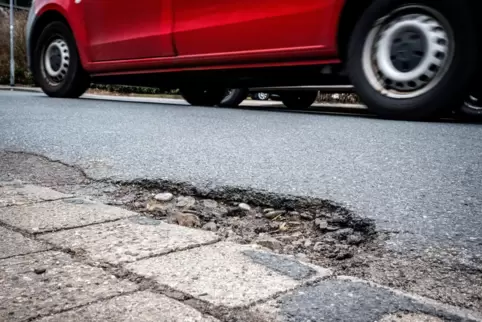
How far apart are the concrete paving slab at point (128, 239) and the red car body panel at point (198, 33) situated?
2426mm

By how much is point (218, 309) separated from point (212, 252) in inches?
11.6

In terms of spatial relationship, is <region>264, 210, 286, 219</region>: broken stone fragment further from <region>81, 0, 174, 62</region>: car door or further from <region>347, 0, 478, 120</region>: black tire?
<region>81, 0, 174, 62</region>: car door

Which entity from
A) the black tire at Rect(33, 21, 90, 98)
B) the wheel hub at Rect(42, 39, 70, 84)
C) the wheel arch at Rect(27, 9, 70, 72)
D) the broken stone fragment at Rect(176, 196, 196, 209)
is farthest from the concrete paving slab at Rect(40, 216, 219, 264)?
the wheel arch at Rect(27, 9, 70, 72)

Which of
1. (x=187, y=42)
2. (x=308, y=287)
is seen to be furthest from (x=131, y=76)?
(x=308, y=287)

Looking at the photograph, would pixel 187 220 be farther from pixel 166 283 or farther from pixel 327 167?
pixel 327 167

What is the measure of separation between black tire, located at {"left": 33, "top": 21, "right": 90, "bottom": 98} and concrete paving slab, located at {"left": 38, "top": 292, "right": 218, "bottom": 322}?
4872mm

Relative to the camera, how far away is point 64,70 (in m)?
5.59

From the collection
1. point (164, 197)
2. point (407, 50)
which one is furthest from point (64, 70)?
point (164, 197)

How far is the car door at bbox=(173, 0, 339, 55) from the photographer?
350 centimetres

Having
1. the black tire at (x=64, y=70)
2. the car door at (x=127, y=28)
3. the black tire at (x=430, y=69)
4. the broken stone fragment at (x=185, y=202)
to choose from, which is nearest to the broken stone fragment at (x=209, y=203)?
the broken stone fragment at (x=185, y=202)

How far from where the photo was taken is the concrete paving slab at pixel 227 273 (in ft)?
3.28

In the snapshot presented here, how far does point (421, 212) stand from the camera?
59.1 inches

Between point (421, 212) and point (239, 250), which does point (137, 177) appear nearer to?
point (239, 250)

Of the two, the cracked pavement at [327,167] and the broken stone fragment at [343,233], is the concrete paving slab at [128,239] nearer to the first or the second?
the cracked pavement at [327,167]
